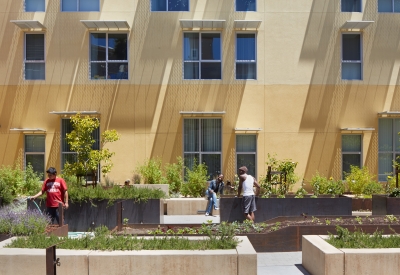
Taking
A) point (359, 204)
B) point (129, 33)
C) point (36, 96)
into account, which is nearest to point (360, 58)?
point (359, 204)

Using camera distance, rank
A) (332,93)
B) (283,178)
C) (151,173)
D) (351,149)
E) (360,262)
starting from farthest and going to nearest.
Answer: (351,149)
(332,93)
(151,173)
(283,178)
(360,262)

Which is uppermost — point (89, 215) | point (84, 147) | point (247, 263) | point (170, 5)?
point (170, 5)

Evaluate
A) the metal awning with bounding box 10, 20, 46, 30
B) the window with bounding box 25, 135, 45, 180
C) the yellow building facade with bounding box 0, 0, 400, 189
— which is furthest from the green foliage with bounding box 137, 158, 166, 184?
the metal awning with bounding box 10, 20, 46, 30

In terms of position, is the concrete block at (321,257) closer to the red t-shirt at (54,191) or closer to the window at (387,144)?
the red t-shirt at (54,191)

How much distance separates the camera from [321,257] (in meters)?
9.09

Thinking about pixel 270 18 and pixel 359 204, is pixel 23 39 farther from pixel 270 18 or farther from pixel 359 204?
pixel 359 204

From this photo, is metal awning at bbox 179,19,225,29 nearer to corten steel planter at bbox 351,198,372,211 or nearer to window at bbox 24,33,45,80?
window at bbox 24,33,45,80

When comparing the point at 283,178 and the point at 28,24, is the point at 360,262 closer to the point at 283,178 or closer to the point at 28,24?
the point at 283,178

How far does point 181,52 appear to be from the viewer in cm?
2334

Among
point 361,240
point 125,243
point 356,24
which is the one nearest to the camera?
point 125,243

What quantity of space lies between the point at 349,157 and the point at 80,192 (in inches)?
511

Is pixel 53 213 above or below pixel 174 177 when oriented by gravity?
below

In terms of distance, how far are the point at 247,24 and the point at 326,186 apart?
7571mm

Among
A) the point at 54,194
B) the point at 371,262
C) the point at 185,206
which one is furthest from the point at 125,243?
the point at 185,206
